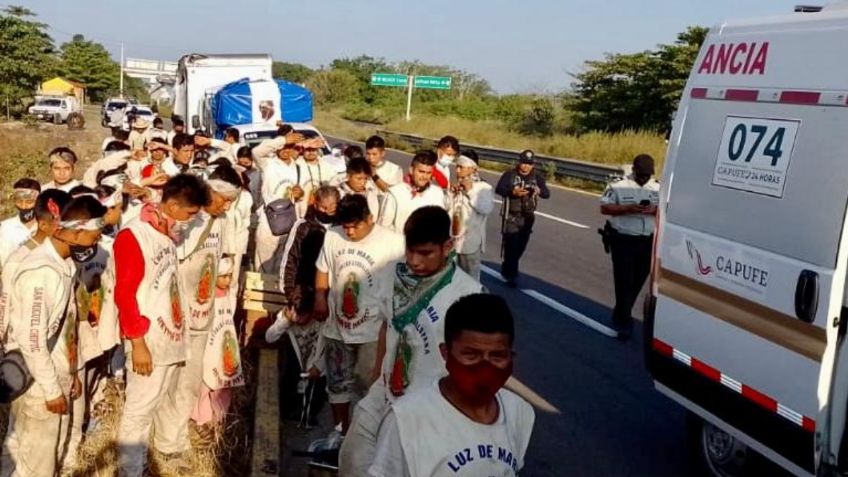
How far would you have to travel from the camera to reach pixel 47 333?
424 cm

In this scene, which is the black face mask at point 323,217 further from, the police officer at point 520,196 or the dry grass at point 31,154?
the dry grass at point 31,154

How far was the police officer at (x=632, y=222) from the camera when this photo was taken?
27.3ft

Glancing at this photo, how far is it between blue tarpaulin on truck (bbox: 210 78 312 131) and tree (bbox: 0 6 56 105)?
1140 inches

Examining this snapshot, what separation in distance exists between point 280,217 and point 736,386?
14.8 feet

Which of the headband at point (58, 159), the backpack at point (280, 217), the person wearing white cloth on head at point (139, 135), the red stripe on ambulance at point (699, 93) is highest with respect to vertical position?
the red stripe on ambulance at point (699, 93)

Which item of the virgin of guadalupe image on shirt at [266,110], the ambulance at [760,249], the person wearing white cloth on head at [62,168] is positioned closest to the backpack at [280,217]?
the person wearing white cloth on head at [62,168]

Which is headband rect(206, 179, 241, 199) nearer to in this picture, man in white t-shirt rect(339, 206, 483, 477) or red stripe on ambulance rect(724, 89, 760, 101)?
man in white t-shirt rect(339, 206, 483, 477)

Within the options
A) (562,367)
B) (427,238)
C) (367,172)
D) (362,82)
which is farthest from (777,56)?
(362,82)

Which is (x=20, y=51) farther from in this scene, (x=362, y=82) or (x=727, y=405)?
(x=727, y=405)

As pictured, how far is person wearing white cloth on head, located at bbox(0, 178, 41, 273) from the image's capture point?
229 inches

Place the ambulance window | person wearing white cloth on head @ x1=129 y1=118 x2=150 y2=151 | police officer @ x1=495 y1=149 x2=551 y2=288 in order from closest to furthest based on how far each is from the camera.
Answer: the ambulance window → police officer @ x1=495 y1=149 x2=551 y2=288 → person wearing white cloth on head @ x1=129 y1=118 x2=150 y2=151

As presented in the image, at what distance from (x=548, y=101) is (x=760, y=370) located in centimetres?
3880

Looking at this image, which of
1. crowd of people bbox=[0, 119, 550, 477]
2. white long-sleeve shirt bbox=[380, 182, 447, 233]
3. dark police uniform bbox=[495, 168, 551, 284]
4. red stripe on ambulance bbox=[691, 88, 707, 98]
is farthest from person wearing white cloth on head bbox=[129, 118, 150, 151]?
red stripe on ambulance bbox=[691, 88, 707, 98]

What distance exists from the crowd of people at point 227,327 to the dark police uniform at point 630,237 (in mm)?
1856
